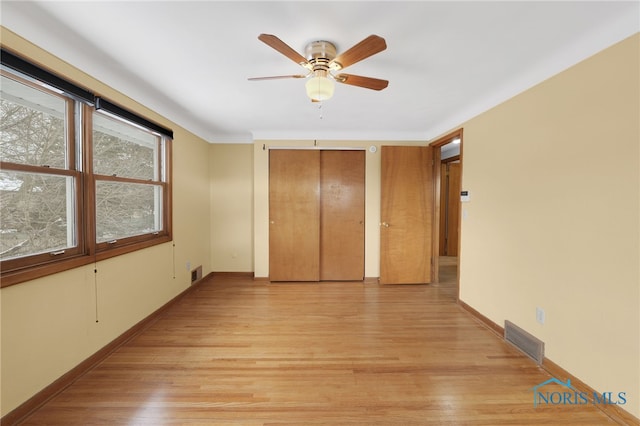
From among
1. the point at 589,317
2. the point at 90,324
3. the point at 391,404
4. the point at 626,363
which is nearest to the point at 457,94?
the point at 589,317

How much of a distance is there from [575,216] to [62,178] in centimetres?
356

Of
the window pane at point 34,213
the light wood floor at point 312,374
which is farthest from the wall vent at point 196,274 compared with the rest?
the window pane at point 34,213

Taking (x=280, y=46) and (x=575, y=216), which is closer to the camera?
(x=280, y=46)

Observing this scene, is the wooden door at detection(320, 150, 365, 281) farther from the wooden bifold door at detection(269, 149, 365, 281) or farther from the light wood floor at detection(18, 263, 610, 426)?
the light wood floor at detection(18, 263, 610, 426)

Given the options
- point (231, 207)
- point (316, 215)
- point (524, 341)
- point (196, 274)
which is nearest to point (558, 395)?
point (524, 341)

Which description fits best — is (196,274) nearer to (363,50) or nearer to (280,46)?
(280,46)

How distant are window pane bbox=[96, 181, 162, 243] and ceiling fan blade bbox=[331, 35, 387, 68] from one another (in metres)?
2.14

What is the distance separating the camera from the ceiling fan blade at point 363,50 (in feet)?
4.48

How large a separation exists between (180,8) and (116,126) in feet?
4.65

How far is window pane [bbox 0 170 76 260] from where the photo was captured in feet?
4.80

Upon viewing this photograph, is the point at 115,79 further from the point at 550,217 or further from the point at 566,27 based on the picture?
the point at 550,217

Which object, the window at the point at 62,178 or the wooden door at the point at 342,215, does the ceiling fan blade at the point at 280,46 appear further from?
the wooden door at the point at 342,215

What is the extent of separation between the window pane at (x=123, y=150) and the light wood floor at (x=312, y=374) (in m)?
1.56

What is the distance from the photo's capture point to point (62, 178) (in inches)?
70.0
